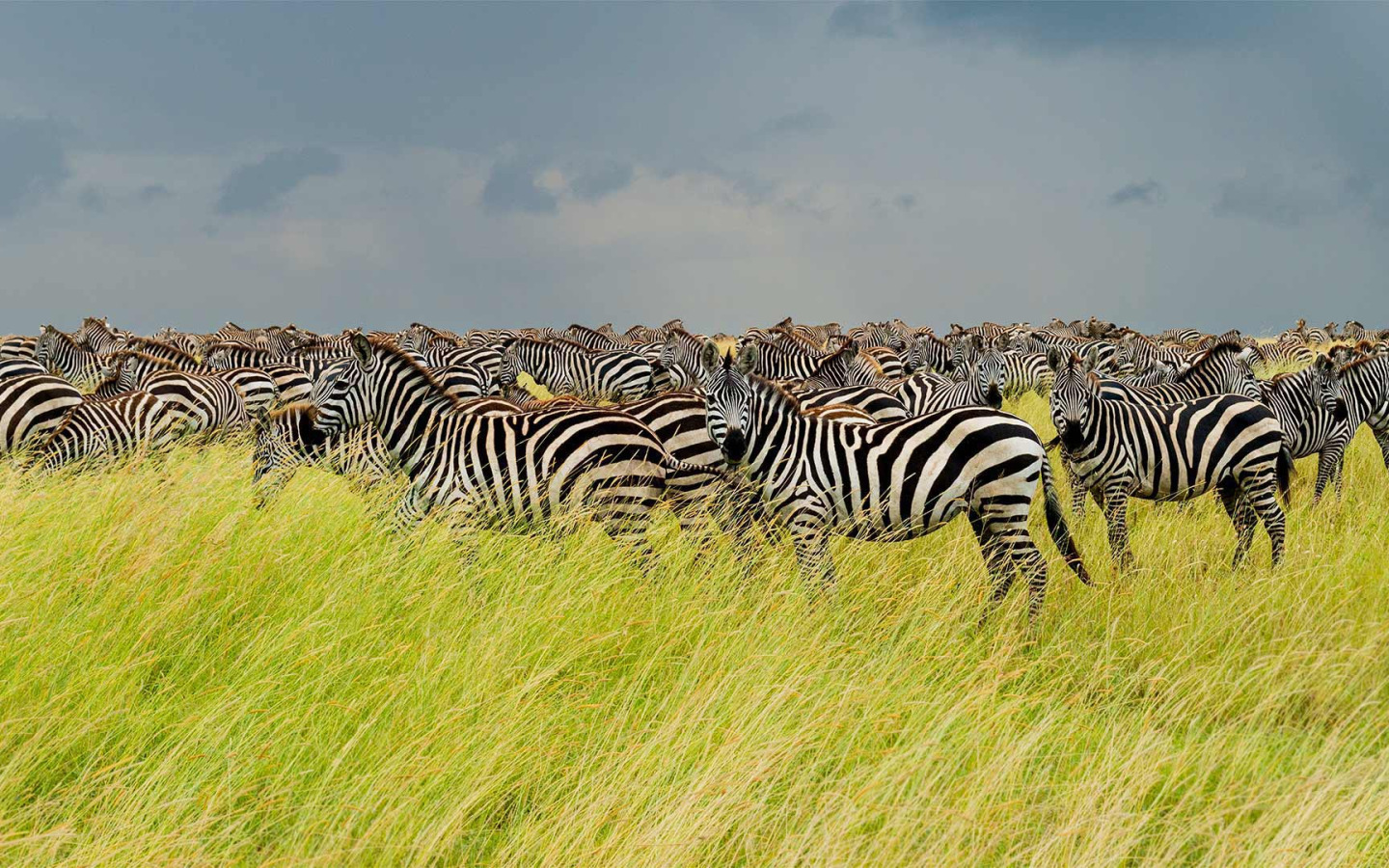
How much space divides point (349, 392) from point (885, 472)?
4.23 meters

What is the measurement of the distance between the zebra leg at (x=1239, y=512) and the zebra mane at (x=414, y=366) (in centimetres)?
656

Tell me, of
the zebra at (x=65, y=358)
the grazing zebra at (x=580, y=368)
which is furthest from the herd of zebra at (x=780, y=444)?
the zebra at (x=65, y=358)

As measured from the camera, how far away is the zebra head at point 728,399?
22.7 ft

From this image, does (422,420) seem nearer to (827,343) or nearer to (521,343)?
(521,343)

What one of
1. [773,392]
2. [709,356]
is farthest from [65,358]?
[773,392]

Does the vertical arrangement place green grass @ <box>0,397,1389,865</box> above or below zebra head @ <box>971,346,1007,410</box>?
below

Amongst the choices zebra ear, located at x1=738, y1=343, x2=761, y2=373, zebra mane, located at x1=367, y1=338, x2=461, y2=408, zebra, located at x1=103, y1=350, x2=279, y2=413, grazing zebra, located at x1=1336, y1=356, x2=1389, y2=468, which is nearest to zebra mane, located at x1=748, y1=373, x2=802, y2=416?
zebra ear, located at x1=738, y1=343, x2=761, y2=373

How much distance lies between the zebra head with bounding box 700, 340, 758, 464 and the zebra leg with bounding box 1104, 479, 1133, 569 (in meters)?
3.38

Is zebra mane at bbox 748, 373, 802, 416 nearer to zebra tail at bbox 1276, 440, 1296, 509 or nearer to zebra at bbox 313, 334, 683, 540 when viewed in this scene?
zebra at bbox 313, 334, 683, 540

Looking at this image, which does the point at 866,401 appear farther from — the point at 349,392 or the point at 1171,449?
the point at 349,392

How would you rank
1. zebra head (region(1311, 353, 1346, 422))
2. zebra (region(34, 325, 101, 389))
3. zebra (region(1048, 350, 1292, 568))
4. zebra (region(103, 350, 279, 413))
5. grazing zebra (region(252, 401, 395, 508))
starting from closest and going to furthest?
zebra (region(1048, 350, 1292, 568)) < grazing zebra (region(252, 401, 395, 508)) < zebra head (region(1311, 353, 1346, 422)) < zebra (region(103, 350, 279, 413)) < zebra (region(34, 325, 101, 389))

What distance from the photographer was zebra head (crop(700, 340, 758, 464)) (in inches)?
272

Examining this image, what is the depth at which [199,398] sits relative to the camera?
13734 mm

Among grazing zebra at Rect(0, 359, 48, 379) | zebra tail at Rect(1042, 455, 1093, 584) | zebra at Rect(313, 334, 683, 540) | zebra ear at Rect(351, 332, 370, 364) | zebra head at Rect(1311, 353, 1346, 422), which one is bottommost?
zebra tail at Rect(1042, 455, 1093, 584)
